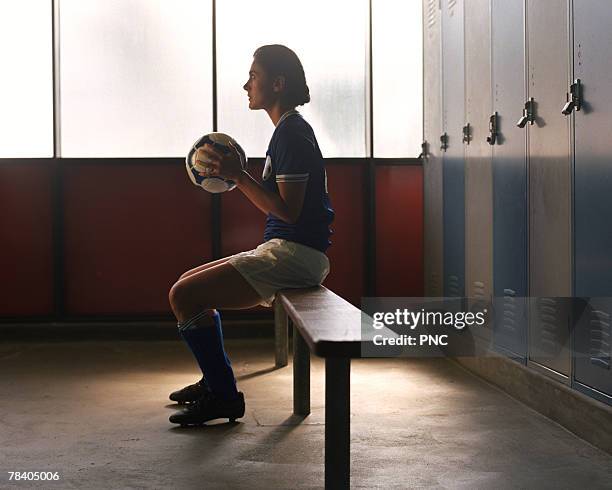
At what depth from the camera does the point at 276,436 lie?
8.86 feet

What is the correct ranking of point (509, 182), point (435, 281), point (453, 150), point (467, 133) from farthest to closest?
point (435, 281) → point (453, 150) → point (467, 133) → point (509, 182)

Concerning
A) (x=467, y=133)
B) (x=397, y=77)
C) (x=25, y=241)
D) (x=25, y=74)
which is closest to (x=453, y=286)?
(x=467, y=133)

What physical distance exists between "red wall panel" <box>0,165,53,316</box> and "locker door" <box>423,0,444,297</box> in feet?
7.14

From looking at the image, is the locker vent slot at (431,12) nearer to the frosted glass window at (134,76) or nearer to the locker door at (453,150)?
the locker door at (453,150)

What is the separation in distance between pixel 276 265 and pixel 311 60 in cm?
262

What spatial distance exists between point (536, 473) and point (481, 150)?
1801 millimetres

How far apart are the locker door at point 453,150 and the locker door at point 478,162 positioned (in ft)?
0.33

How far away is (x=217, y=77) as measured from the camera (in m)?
5.02

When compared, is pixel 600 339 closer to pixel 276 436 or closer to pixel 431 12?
pixel 276 436

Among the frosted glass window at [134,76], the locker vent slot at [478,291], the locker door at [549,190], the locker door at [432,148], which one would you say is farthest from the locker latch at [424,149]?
the locker door at [549,190]

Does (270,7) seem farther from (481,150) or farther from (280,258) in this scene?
(280,258)

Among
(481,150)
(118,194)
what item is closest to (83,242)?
(118,194)

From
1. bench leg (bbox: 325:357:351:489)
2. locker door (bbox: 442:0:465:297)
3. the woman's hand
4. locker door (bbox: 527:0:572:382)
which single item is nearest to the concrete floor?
locker door (bbox: 527:0:572:382)

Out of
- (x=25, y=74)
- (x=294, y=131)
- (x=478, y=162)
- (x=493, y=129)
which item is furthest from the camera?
(x=25, y=74)
